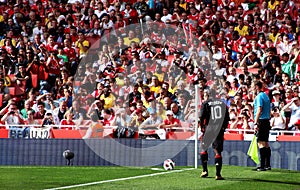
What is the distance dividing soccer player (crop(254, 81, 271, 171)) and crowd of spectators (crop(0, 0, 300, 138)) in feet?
11.7

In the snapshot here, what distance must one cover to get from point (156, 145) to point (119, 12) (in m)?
9.33

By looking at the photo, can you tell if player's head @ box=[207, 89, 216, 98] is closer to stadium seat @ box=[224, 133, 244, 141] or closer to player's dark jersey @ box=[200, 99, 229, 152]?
stadium seat @ box=[224, 133, 244, 141]

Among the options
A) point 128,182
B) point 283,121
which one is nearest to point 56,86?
point 283,121

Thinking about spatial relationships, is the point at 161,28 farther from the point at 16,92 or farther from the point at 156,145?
the point at 156,145

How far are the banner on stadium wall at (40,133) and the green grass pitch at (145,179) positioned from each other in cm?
316

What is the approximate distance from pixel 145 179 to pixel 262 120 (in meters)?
3.32

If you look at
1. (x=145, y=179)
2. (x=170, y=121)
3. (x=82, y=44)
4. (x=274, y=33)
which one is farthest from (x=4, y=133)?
(x=274, y=33)

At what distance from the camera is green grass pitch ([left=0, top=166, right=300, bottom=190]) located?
531 inches

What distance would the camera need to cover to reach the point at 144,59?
81.4 ft

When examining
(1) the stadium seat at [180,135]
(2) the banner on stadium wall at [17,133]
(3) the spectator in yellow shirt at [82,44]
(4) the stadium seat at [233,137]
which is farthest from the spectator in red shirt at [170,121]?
(3) the spectator in yellow shirt at [82,44]

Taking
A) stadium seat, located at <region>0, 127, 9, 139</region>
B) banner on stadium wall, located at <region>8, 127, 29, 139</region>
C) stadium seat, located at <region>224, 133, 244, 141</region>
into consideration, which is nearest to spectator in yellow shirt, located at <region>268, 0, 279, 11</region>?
stadium seat, located at <region>224, 133, 244, 141</region>

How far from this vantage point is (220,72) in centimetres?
2403

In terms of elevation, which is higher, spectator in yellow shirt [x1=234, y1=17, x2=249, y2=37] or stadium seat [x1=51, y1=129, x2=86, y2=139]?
spectator in yellow shirt [x1=234, y1=17, x2=249, y2=37]

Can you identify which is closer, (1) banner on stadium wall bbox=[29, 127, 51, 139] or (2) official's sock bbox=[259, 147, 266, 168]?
(2) official's sock bbox=[259, 147, 266, 168]
